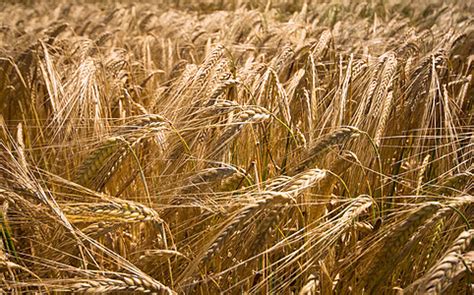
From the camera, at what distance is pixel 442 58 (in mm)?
2219

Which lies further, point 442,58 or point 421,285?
point 442,58

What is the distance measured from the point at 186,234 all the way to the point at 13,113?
1358 millimetres

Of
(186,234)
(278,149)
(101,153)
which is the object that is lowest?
(186,234)

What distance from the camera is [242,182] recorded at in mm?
1629

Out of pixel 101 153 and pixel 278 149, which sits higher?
pixel 101 153

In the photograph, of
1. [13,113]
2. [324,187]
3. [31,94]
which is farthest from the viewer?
[13,113]

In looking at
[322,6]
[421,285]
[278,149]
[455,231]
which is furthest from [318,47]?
[322,6]

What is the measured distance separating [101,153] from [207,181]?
10.6 inches

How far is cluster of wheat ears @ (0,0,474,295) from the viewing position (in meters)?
1.27

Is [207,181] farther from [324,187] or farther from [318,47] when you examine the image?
[318,47]

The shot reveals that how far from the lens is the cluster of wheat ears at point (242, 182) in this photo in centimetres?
127

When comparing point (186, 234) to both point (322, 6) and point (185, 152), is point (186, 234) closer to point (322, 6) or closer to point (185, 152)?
point (185, 152)

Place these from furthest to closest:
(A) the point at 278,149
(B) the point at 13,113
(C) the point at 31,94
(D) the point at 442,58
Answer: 1. (B) the point at 13,113
2. (C) the point at 31,94
3. (D) the point at 442,58
4. (A) the point at 278,149

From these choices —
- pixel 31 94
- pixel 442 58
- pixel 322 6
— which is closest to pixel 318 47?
pixel 442 58
